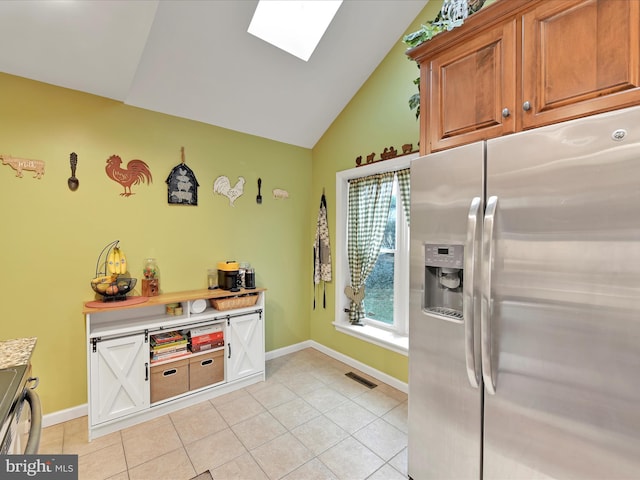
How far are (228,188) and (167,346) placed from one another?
1557 mm

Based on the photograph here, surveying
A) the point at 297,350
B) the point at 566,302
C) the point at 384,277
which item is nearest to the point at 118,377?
the point at 297,350

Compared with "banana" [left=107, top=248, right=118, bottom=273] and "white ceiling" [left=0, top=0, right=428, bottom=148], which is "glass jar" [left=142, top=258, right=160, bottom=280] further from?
"white ceiling" [left=0, top=0, right=428, bottom=148]

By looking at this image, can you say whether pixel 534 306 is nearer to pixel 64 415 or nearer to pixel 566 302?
pixel 566 302

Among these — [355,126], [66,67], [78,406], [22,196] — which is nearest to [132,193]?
[22,196]

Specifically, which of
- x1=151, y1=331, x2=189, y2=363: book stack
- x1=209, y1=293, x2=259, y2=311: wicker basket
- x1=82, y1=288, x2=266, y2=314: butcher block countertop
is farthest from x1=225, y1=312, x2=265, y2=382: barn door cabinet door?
x1=151, y1=331, x2=189, y2=363: book stack

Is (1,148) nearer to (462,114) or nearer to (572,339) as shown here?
(462,114)

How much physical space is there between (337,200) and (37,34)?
2.61 meters

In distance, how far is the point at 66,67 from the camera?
2.04 m

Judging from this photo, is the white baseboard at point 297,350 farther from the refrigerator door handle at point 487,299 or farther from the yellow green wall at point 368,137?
the refrigerator door handle at point 487,299

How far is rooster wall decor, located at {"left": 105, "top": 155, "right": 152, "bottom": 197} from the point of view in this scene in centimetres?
238

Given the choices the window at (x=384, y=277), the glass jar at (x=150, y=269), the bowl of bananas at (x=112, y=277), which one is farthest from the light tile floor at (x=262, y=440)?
the glass jar at (x=150, y=269)

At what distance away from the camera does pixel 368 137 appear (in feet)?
9.74

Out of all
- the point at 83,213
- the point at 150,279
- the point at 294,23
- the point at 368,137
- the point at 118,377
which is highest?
the point at 294,23

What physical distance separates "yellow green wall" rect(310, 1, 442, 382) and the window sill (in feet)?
0.24
